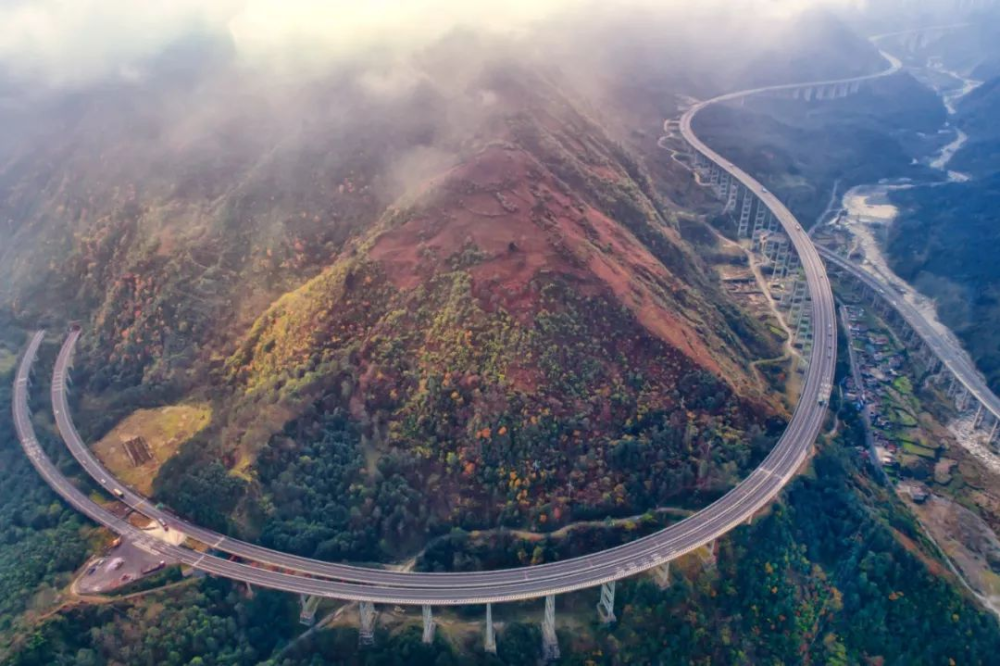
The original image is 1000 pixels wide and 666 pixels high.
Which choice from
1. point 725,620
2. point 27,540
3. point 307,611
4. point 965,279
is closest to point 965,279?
point 965,279

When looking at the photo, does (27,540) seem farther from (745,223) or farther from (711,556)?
(745,223)

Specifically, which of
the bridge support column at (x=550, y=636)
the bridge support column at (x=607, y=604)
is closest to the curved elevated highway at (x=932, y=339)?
the bridge support column at (x=607, y=604)

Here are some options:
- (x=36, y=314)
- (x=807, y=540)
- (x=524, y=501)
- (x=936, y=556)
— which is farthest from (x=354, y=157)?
(x=936, y=556)

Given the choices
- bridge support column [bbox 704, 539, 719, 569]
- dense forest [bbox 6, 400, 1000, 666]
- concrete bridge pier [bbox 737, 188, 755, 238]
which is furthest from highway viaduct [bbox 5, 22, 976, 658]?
concrete bridge pier [bbox 737, 188, 755, 238]

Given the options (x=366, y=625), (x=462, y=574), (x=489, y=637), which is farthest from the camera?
(x=462, y=574)

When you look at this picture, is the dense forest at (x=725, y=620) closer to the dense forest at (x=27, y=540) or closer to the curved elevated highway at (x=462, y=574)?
the curved elevated highway at (x=462, y=574)

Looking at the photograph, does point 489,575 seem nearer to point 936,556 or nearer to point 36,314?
point 936,556

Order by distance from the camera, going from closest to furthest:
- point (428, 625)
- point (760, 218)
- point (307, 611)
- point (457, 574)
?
point (428, 625) → point (307, 611) → point (457, 574) → point (760, 218)
